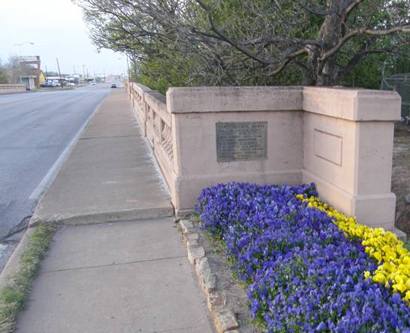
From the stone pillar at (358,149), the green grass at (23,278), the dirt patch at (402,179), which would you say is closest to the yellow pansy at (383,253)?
the stone pillar at (358,149)

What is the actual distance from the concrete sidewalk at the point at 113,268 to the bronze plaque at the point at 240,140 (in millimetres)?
990

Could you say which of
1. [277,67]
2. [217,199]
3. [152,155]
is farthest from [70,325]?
[152,155]

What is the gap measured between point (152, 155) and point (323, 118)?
475 centimetres

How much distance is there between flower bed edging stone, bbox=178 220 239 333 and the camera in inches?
119

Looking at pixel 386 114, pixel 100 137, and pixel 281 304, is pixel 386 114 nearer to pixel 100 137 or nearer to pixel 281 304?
pixel 281 304

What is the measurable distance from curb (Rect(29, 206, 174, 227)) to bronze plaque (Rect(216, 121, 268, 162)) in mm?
964

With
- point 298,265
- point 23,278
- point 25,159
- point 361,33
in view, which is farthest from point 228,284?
point 25,159

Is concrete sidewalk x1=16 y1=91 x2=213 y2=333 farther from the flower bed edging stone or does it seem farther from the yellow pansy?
the yellow pansy

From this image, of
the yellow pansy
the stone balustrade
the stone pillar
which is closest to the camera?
the yellow pansy

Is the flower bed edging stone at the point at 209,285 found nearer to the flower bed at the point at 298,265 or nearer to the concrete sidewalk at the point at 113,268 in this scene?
the concrete sidewalk at the point at 113,268

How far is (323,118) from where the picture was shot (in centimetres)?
497

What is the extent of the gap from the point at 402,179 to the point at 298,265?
15.2 feet

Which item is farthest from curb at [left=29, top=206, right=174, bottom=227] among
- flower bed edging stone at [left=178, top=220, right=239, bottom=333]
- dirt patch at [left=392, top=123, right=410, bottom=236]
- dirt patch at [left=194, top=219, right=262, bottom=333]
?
dirt patch at [left=392, top=123, right=410, bottom=236]

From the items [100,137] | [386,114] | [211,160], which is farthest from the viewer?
[100,137]
